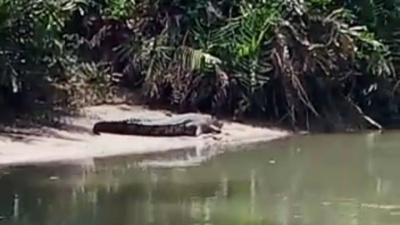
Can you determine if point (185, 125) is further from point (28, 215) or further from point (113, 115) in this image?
point (28, 215)

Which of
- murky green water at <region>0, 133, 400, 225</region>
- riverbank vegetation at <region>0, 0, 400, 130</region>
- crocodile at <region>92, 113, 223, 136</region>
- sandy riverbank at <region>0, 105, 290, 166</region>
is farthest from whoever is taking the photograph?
riverbank vegetation at <region>0, 0, 400, 130</region>

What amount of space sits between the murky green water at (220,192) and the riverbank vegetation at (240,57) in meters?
3.07

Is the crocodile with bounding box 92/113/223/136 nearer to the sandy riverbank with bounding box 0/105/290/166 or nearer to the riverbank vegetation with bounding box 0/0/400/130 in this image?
the sandy riverbank with bounding box 0/105/290/166

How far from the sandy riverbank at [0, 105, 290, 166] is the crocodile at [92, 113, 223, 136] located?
0.50 feet

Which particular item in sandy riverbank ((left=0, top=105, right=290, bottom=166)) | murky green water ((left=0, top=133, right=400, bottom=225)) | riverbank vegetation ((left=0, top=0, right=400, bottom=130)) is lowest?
murky green water ((left=0, top=133, right=400, bottom=225))

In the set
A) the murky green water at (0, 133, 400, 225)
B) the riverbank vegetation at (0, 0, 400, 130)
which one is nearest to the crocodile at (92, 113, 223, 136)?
the riverbank vegetation at (0, 0, 400, 130)

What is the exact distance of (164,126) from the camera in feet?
50.4

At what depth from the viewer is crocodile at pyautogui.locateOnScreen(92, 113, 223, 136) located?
15117mm

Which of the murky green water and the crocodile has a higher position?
the crocodile

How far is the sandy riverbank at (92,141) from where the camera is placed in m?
13.2

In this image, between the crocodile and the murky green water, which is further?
the crocodile

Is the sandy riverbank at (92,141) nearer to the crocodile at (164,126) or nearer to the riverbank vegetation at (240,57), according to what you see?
the crocodile at (164,126)

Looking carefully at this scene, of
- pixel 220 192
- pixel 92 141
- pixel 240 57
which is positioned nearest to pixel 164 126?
pixel 92 141

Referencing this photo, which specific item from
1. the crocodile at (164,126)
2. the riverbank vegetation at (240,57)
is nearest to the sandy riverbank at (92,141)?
the crocodile at (164,126)
